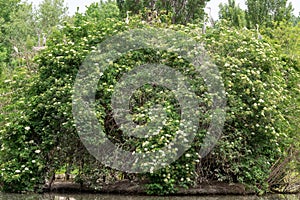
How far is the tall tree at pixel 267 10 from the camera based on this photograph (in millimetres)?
24594

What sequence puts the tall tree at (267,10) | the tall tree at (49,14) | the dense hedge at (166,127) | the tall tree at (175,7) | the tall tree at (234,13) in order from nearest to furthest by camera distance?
the dense hedge at (166,127) < the tall tree at (175,7) < the tall tree at (267,10) < the tall tree at (234,13) < the tall tree at (49,14)

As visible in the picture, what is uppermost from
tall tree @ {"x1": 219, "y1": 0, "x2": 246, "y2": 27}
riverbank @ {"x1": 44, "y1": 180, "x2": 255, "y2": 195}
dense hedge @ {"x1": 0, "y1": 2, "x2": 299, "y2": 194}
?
tall tree @ {"x1": 219, "y1": 0, "x2": 246, "y2": 27}

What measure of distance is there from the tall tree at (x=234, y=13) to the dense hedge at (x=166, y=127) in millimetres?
13327

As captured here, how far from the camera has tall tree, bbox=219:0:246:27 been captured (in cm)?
2511

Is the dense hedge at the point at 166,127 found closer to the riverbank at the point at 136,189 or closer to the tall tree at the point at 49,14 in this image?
the riverbank at the point at 136,189

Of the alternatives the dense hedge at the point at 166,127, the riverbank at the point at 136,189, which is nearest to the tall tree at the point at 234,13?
the dense hedge at the point at 166,127

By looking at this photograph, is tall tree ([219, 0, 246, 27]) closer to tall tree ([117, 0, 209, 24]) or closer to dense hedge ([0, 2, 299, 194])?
tall tree ([117, 0, 209, 24])

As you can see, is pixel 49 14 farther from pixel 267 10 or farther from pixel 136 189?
pixel 136 189

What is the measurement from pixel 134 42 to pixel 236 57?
2.37 m

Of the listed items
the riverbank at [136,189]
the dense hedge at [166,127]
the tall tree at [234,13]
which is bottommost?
the riverbank at [136,189]

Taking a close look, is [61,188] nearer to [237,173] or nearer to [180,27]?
[237,173]

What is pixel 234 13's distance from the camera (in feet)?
86.9

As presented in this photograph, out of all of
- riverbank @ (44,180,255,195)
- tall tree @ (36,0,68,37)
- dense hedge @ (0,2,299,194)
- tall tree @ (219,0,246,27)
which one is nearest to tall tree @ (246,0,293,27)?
tall tree @ (219,0,246,27)

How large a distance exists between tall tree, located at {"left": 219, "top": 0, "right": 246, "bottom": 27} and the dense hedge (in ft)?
43.7
